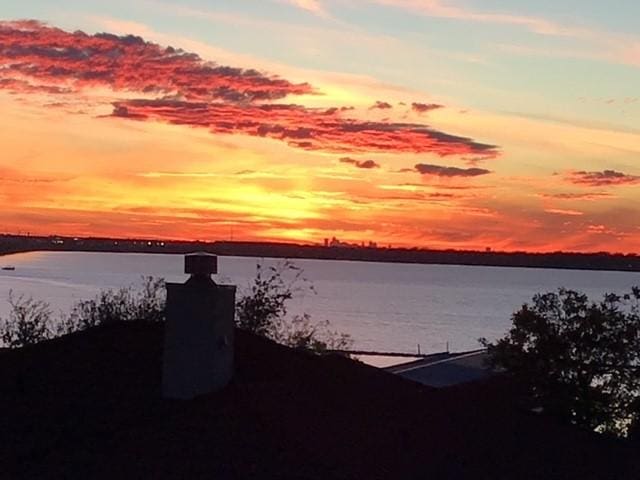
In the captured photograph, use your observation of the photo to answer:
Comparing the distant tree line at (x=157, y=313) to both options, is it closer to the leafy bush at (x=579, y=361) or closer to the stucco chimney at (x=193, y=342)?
the leafy bush at (x=579, y=361)

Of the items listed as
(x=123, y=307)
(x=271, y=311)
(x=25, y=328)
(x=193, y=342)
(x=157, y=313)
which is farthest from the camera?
(x=123, y=307)

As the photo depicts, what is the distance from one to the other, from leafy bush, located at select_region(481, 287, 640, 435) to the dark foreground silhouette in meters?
0.51

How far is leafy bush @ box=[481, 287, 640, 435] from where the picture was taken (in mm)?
11586

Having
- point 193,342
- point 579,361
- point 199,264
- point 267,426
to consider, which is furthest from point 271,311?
point 267,426

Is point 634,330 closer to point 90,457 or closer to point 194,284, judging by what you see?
point 194,284

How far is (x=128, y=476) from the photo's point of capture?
7758mm

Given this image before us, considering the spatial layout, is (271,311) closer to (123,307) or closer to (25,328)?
(123,307)

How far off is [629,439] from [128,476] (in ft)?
16.9

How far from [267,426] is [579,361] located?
14.5 feet

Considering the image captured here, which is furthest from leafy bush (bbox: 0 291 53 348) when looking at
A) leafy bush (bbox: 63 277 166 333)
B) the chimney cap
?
the chimney cap

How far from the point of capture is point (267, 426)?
8.61 meters

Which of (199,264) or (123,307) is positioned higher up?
(199,264)

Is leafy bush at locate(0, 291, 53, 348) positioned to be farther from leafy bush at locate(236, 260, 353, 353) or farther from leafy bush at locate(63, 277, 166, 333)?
leafy bush at locate(236, 260, 353, 353)

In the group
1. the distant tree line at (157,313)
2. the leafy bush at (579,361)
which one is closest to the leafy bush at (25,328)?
the distant tree line at (157,313)
